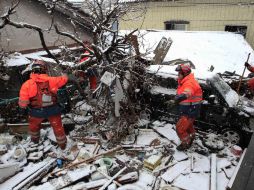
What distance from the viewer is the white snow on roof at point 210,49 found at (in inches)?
414

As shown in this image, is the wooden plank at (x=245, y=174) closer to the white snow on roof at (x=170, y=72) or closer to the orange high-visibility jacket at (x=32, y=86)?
the white snow on roof at (x=170, y=72)

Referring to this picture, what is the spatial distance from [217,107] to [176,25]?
10.1 meters

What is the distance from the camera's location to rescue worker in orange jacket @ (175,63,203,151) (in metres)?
5.44

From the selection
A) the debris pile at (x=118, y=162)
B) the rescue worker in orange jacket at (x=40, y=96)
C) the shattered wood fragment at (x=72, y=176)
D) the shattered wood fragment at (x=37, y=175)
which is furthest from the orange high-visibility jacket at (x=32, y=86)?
the shattered wood fragment at (x=72, y=176)

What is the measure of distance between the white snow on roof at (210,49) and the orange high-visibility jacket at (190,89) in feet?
14.9

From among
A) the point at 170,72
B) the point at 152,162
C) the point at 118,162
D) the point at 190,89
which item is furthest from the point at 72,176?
the point at 170,72

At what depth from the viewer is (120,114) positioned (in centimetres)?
655

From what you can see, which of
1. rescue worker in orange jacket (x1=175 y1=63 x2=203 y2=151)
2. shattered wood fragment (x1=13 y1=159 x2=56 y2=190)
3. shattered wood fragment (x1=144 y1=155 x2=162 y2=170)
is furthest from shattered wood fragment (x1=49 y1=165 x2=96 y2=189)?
rescue worker in orange jacket (x1=175 y1=63 x2=203 y2=151)

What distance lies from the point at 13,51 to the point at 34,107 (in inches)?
127

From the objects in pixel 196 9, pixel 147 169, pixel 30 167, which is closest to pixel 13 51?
pixel 30 167

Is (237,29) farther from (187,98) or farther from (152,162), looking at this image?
(152,162)

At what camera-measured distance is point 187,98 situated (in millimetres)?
5473

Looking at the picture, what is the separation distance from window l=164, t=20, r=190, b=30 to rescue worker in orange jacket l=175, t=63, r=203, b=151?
9.77 metres

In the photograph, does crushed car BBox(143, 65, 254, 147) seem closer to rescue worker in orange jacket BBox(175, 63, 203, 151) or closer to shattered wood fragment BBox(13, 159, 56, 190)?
rescue worker in orange jacket BBox(175, 63, 203, 151)
